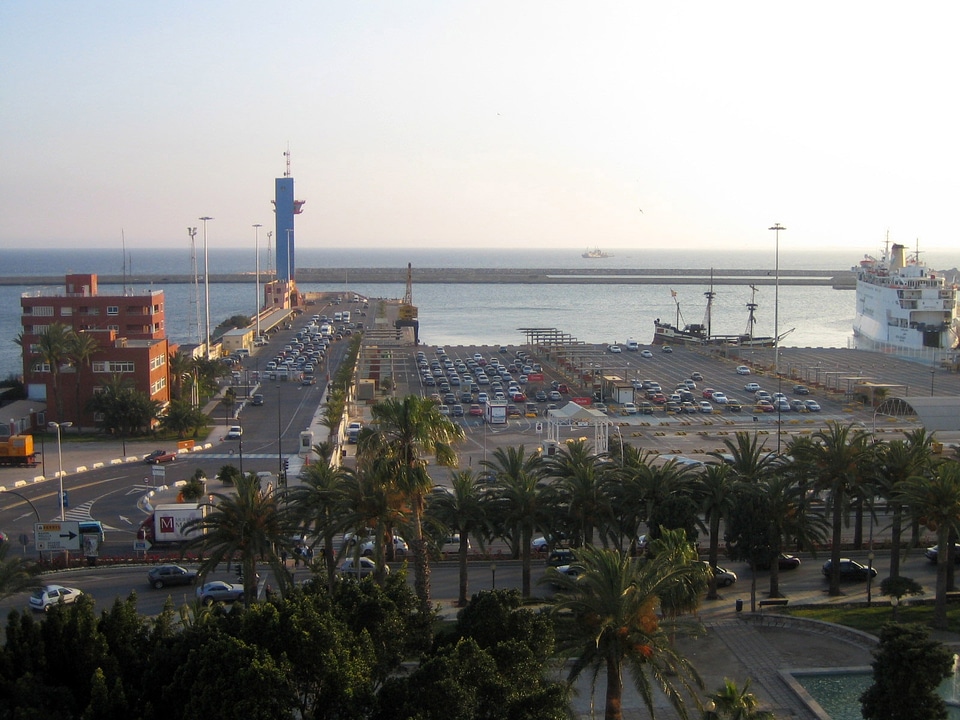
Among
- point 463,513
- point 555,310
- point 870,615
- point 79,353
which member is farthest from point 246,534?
point 555,310

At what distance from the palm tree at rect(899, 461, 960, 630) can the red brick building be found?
28.3 m

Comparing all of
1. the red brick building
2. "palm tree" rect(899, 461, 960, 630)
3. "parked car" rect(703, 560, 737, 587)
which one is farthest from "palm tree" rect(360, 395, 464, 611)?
the red brick building

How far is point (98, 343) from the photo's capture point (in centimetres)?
3756

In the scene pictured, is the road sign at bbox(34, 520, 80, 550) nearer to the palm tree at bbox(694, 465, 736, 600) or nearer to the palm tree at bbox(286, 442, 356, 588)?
the palm tree at bbox(286, 442, 356, 588)

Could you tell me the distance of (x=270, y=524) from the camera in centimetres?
1534

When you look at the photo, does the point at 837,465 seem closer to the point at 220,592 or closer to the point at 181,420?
the point at 220,592

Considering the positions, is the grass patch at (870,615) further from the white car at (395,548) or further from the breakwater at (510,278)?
the breakwater at (510,278)

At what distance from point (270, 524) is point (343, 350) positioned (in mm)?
50730

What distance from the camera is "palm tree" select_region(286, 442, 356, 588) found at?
646 inches

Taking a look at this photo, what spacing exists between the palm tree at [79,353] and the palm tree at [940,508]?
2970 cm

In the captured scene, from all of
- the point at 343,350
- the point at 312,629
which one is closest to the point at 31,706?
the point at 312,629

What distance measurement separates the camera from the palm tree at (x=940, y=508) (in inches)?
625

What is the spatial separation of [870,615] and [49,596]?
14.7 metres

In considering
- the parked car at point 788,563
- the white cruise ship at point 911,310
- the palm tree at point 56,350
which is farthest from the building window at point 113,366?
the white cruise ship at point 911,310
